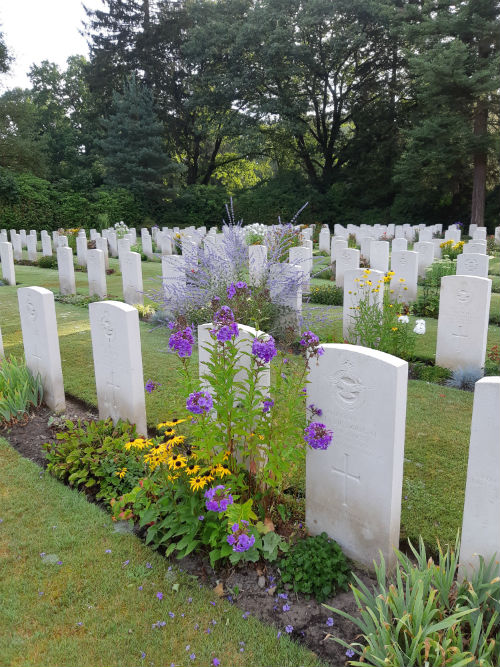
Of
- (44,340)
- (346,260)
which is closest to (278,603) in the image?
(44,340)

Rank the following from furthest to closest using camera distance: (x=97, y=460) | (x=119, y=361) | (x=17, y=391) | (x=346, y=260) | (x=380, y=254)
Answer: (x=380, y=254) < (x=346, y=260) < (x=17, y=391) < (x=119, y=361) < (x=97, y=460)

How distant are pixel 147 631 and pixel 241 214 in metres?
30.7

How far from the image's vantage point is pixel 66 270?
11.1 m

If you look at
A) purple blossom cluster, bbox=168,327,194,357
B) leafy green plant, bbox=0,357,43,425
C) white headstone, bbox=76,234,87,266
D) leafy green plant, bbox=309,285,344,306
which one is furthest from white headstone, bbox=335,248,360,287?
white headstone, bbox=76,234,87,266

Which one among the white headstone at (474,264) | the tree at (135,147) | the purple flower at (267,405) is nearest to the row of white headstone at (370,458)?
the purple flower at (267,405)

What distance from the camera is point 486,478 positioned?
239 cm

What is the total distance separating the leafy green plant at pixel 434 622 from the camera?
6.75 ft

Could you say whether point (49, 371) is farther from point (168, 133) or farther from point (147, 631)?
point (168, 133)

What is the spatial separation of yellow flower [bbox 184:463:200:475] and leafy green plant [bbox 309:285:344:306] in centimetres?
697

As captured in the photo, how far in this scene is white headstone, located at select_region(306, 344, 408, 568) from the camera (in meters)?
2.72

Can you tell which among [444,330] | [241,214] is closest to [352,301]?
[444,330]

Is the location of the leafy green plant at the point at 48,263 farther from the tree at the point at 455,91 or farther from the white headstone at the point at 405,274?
the tree at the point at 455,91

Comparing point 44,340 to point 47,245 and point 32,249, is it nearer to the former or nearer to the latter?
point 47,245

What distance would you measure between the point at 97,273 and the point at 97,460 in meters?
7.24
